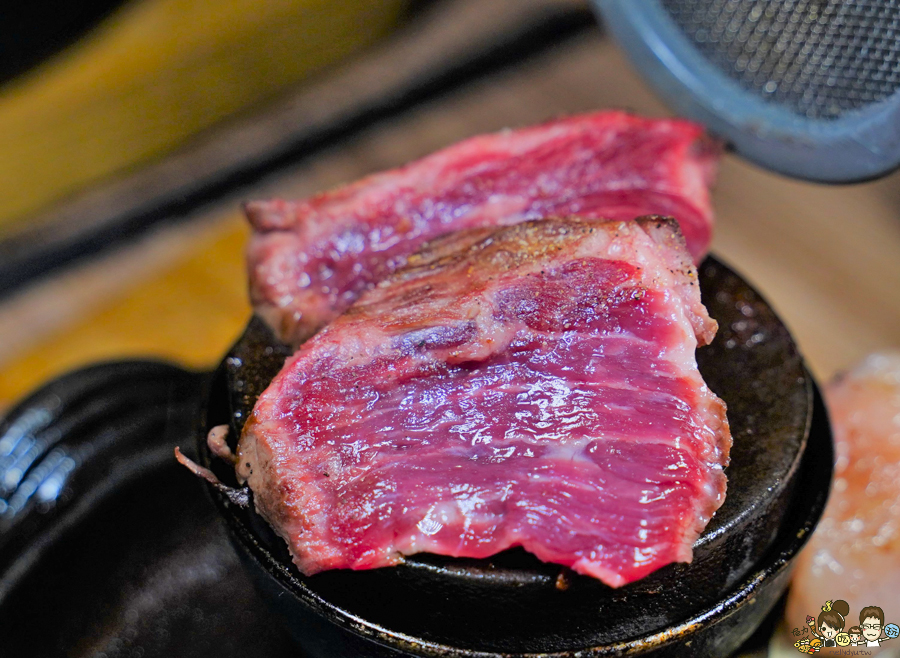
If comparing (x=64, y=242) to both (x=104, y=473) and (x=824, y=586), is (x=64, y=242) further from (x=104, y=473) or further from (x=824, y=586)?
(x=824, y=586)

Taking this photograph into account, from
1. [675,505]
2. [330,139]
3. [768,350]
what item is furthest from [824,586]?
[330,139]

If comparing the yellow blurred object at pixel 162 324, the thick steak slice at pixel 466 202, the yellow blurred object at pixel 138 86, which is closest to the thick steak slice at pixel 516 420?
the thick steak slice at pixel 466 202

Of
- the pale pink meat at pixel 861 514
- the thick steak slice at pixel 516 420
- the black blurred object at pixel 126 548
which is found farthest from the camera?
the black blurred object at pixel 126 548

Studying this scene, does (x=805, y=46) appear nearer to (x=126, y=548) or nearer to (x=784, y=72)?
(x=784, y=72)

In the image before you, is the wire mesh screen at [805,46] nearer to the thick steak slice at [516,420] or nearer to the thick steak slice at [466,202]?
the thick steak slice at [466,202]

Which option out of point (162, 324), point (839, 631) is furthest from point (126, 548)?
point (839, 631)

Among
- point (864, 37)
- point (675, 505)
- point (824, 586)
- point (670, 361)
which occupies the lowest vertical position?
point (824, 586)

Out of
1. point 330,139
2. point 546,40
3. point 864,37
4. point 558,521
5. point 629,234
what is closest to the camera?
point 558,521
